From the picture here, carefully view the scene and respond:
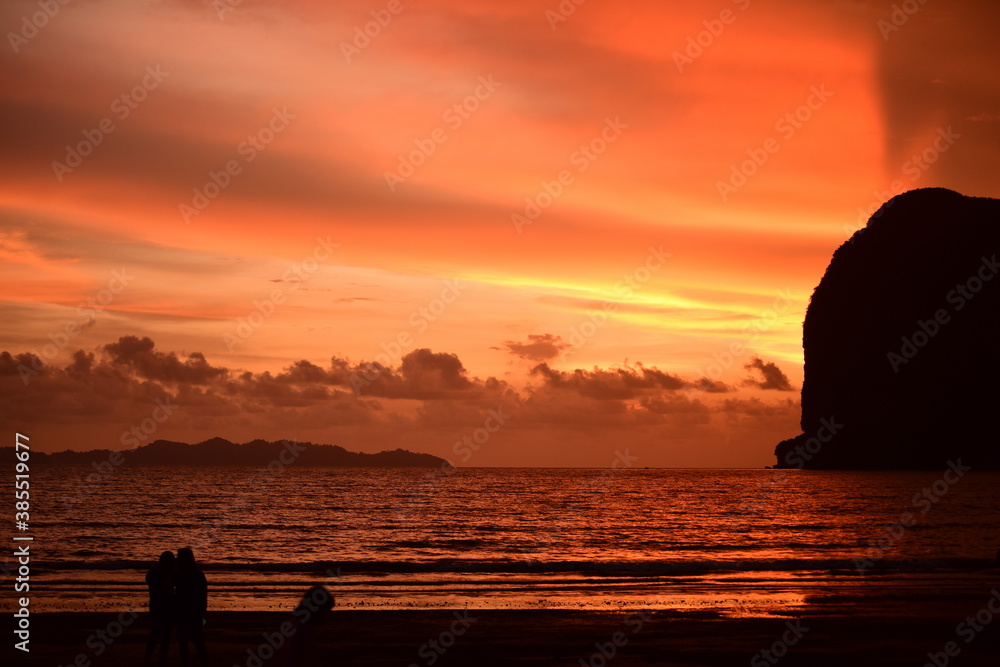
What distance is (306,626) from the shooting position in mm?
9117

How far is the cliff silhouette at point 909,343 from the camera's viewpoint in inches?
6526

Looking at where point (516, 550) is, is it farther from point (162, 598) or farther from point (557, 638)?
point (162, 598)

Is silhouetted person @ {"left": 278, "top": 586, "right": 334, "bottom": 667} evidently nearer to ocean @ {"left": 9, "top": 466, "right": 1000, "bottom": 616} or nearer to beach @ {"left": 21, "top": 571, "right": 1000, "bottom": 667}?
beach @ {"left": 21, "top": 571, "right": 1000, "bottom": 667}

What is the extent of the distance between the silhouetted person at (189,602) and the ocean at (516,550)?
9.60 metres

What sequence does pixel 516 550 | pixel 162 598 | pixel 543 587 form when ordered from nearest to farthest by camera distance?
pixel 162 598, pixel 543 587, pixel 516 550

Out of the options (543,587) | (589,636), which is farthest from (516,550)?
(589,636)

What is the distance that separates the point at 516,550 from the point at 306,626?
38.1 meters

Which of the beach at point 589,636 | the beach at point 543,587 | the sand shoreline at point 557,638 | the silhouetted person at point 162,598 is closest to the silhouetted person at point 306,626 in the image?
the beach at point 543,587

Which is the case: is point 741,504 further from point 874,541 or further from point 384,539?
point 384,539

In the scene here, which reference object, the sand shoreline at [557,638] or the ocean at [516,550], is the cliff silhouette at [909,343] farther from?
the sand shoreline at [557,638]

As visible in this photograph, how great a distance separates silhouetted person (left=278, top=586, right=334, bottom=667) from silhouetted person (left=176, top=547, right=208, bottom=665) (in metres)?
6.62

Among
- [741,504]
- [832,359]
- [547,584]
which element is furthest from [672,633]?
[832,359]

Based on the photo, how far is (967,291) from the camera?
170 metres

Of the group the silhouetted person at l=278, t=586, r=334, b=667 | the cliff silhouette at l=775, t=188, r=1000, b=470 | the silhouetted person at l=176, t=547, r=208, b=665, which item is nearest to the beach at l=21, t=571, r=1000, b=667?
the silhouetted person at l=176, t=547, r=208, b=665
